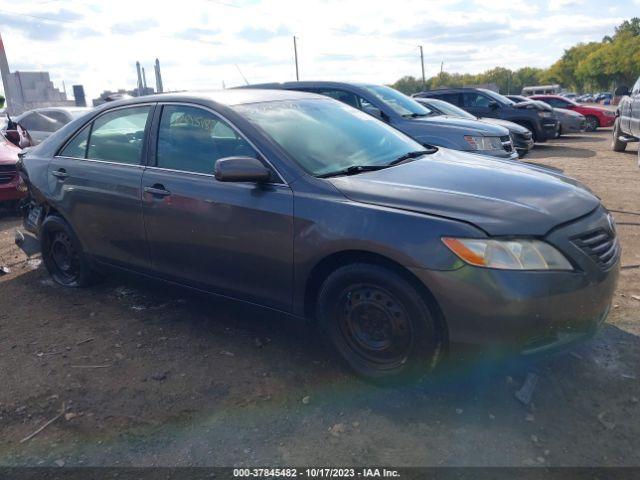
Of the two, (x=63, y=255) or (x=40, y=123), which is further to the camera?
(x=40, y=123)

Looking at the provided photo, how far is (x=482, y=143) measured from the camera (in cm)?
870

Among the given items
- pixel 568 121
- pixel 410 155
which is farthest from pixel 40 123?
pixel 568 121

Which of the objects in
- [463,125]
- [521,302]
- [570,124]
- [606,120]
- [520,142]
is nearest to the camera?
[521,302]

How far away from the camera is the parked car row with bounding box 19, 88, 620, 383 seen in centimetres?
286

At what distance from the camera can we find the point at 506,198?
310cm

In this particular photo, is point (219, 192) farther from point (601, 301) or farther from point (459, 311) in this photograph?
point (601, 301)

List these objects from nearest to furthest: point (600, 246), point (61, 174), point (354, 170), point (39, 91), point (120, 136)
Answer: point (600, 246), point (354, 170), point (120, 136), point (61, 174), point (39, 91)

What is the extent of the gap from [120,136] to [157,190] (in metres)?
0.78

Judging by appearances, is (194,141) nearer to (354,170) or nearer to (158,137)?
(158,137)

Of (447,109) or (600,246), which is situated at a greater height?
(447,109)

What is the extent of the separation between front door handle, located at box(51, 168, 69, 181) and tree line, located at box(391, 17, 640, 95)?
6011cm

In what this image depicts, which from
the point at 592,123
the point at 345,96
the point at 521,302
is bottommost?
the point at 592,123

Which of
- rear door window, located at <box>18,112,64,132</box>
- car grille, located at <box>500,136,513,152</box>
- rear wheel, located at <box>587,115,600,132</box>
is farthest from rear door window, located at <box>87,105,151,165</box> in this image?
rear wheel, located at <box>587,115,600,132</box>

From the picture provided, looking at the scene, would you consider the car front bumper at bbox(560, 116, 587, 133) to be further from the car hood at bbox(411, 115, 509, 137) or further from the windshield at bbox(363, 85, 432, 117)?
the windshield at bbox(363, 85, 432, 117)
